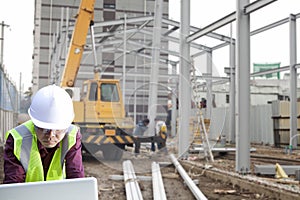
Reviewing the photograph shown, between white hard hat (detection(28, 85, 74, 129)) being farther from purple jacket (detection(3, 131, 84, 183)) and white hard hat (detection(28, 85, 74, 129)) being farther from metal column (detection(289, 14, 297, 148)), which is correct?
metal column (detection(289, 14, 297, 148))

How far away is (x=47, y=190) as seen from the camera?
1522 millimetres

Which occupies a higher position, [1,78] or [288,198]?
[1,78]

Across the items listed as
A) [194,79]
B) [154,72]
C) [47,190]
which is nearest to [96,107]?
[154,72]

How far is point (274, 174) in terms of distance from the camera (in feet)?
27.2

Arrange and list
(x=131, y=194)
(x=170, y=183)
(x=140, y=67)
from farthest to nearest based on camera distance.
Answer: (x=140, y=67)
(x=170, y=183)
(x=131, y=194)

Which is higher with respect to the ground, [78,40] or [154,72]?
[78,40]

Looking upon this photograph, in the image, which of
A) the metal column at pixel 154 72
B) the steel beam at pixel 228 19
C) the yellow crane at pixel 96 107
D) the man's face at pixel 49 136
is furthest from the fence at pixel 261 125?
the man's face at pixel 49 136

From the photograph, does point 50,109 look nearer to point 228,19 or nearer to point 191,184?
point 191,184

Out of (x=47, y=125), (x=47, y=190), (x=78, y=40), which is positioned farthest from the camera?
(x=78, y=40)

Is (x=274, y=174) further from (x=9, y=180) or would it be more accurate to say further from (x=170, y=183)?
(x=9, y=180)

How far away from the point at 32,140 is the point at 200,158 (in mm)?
10039

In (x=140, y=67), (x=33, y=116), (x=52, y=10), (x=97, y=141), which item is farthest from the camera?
(x=52, y=10)

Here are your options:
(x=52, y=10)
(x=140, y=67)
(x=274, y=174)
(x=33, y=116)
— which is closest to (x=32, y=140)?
(x=33, y=116)

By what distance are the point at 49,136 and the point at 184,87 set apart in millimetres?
8612
